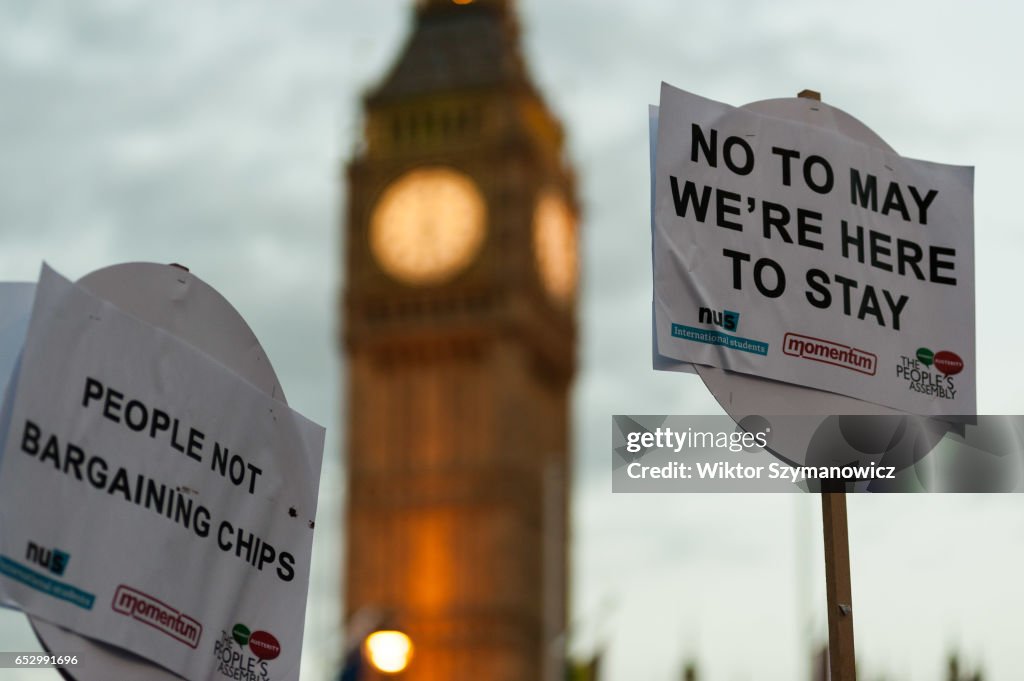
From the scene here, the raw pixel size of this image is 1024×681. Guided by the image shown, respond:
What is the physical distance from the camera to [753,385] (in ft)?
20.5

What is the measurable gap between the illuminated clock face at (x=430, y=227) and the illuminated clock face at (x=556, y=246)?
6.76ft

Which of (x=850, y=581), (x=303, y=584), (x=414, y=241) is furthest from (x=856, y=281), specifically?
(x=414, y=241)

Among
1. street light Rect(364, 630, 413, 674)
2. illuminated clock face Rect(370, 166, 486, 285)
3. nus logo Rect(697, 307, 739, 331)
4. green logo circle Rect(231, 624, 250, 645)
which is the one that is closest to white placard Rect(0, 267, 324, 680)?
green logo circle Rect(231, 624, 250, 645)

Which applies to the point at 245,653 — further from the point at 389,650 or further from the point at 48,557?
the point at 389,650

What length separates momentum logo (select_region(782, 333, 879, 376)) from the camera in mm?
6309

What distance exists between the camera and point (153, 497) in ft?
18.9

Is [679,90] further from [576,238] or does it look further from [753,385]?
[576,238]

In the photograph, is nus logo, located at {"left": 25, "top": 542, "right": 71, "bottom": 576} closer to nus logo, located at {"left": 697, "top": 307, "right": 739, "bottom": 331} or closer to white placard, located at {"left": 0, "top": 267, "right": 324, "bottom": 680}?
white placard, located at {"left": 0, "top": 267, "right": 324, "bottom": 680}

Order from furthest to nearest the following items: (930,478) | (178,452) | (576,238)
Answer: (576,238), (930,478), (178,452)

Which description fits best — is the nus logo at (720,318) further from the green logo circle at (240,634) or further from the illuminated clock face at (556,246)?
the illuminated clock face at (556,246)

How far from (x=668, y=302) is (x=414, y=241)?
2317 inches

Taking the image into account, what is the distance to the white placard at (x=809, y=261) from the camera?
6250mm

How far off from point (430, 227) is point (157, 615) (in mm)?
58742

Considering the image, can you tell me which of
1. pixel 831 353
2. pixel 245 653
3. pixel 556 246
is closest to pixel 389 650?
pixel 245 653
